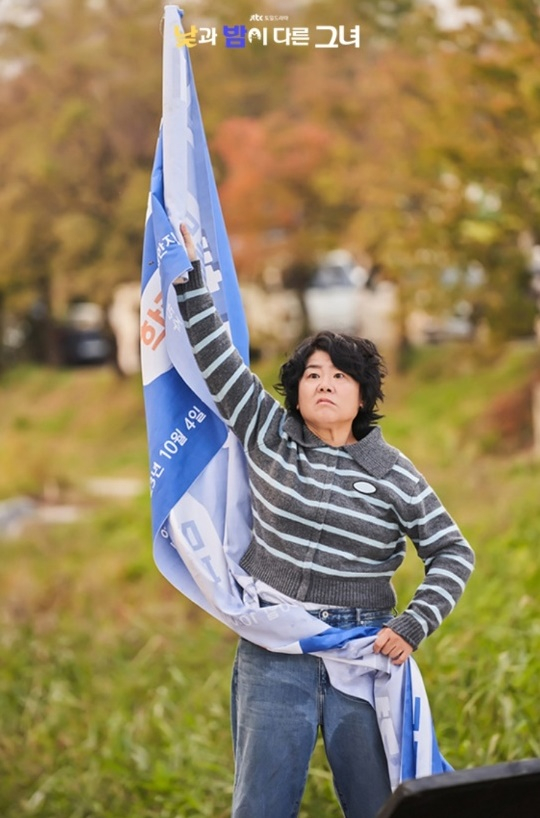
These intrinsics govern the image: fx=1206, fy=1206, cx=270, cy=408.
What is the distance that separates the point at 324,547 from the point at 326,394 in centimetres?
25

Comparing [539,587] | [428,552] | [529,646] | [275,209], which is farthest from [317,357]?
[275,209]

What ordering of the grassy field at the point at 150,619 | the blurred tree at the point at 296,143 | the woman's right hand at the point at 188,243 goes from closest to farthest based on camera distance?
the woman's right hand at the point at 188,243 → the grassy field at the point at 150,619 → the blurred tree at the point at 296,143

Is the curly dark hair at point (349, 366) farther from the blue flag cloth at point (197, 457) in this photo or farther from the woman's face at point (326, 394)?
the blue flag cloth at point (197, 457)

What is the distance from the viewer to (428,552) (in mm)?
1969

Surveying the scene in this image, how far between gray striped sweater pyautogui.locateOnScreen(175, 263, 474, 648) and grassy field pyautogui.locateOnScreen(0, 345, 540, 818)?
4.18ft

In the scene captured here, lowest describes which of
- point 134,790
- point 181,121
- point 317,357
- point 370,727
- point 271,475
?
point 134,790

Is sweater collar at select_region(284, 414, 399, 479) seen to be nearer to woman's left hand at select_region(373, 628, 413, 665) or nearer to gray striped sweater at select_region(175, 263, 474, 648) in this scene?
gray striped sweater at select_region(175, 263, 474, 648)

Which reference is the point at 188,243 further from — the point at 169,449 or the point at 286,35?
the point at 286,35

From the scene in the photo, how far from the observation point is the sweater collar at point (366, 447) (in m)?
1.96

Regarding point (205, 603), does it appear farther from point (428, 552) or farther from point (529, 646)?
point (529, 646)

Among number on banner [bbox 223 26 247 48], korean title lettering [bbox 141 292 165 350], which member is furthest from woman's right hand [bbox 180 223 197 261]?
number on banner [bbox 223 26 247 48]

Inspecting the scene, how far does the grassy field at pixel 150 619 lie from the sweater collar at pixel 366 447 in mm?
1374

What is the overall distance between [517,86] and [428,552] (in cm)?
398

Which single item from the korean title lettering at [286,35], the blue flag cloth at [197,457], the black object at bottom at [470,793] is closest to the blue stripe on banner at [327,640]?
the blue flag cloth at [197,457]
